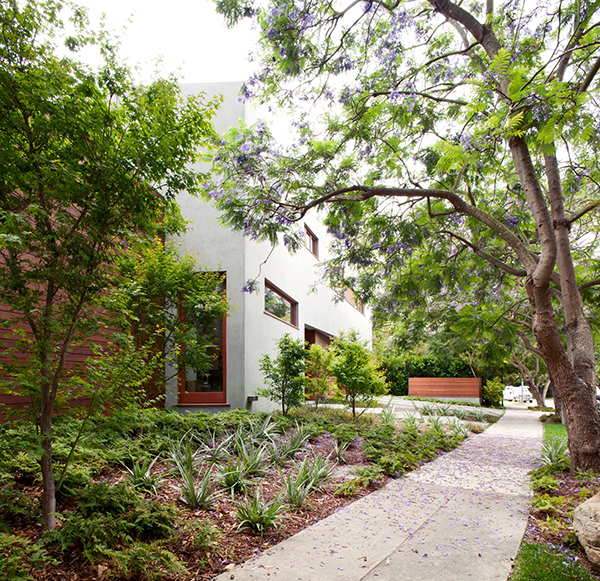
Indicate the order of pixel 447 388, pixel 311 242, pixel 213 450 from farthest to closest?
1. pixel 447 388
2. pixel 311 242
3. pixel 213 450

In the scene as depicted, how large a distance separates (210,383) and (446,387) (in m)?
15.4

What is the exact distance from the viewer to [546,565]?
118 inches

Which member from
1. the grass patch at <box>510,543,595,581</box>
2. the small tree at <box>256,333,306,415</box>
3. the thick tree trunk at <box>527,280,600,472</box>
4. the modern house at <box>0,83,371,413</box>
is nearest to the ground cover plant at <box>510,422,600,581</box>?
the grass patch at <box>510,543,595,581</box>

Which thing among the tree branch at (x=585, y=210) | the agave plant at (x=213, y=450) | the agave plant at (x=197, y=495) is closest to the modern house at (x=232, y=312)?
the agave plant at (x=213, y=450)

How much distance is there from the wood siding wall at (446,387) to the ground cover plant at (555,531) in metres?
15.0

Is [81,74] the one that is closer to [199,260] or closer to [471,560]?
[471,560]

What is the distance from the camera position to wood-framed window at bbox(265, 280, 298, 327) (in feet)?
38.4

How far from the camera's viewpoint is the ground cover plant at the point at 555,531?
2.91 meters

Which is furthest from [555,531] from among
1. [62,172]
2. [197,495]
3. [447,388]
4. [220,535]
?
[447,388]

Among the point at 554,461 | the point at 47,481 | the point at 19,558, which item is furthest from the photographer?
the point at 554,461

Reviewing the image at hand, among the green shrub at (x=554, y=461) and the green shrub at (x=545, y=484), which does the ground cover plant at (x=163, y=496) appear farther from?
the green shrub at (x=554, y=461)

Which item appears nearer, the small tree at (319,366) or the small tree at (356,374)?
the small tree at (356,374)

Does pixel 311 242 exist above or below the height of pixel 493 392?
above

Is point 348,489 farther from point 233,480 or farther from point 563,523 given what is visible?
point 563,523
